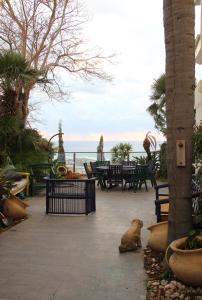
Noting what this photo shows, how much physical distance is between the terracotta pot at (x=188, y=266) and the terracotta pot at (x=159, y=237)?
0.90 meters

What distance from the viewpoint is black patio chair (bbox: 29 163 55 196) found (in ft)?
33.3

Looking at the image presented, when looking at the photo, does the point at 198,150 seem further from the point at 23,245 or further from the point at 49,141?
the point at 49,141

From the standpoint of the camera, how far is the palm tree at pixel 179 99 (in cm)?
394

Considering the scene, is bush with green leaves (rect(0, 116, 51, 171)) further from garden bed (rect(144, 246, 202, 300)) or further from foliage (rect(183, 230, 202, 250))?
foliage (rect(183, 230, 202, 250))

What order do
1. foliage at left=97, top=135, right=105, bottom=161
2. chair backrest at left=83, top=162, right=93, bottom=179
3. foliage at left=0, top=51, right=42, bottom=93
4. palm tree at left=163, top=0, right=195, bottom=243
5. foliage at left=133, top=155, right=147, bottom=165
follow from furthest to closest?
foliage at left=97, top=135, right=105, bottom=161, foliage at left=133, top=155, right=147, bottom=165, chair backrest at left=83, top=162, right=93, bottom=179, foliage at left=0, top=51, right=42, bottom=93, palm tree at left=163, top=0, right=195, bottom=243

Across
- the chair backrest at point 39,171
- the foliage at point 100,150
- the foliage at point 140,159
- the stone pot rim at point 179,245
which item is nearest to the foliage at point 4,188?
the chair backrest at point 39,171

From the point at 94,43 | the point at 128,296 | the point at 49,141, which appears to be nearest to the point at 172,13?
the point at 128,296

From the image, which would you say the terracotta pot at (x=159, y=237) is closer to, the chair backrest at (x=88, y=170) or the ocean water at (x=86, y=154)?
the chair backrest at (x=88, y=170)

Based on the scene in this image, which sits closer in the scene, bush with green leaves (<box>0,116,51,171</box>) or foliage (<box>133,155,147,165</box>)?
bush with green leaves (<box>0,116,51,171</box>)

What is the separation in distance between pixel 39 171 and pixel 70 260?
6.08 m

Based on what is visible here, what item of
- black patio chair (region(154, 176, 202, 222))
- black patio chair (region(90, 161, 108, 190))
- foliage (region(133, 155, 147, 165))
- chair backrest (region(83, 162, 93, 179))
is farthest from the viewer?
foliage (region(133, 155, 147, 165))

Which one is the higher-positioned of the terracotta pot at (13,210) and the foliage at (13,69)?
the foliage at (13,69)

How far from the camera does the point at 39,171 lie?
1057 cm

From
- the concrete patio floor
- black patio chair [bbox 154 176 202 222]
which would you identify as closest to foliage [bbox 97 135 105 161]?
the concrete patio floor
